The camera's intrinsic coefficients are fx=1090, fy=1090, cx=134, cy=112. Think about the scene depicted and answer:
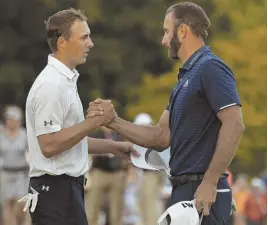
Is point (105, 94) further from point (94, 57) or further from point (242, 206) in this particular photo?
point (242, 206)

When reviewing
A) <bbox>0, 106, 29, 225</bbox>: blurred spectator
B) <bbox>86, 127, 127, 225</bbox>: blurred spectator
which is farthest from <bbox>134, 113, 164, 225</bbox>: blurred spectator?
<bbox>0, 106, 29, 225</bbox>: blurred spectator

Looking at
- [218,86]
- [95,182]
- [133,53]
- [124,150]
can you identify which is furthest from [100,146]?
[133,53]

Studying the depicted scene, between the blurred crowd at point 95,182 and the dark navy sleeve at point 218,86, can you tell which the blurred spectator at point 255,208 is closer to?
the blurred crowd at point 95,182

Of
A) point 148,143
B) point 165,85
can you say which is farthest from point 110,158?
point 165,85

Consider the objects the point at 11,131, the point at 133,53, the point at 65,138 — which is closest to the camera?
the point at 65,138

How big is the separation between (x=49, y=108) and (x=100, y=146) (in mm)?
1007

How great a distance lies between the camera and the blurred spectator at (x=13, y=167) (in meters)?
16.7

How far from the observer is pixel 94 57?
41250mm

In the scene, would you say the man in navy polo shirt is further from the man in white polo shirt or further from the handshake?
the man in white polo shirt

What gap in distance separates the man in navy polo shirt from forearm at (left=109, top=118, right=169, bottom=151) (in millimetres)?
295

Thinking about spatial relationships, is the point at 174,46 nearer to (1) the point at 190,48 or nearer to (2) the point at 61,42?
(1) the point at 190,48

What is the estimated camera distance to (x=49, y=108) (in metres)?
7.60

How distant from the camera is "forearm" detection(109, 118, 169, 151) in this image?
25.8 feet

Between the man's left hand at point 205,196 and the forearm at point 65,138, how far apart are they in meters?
0.99
